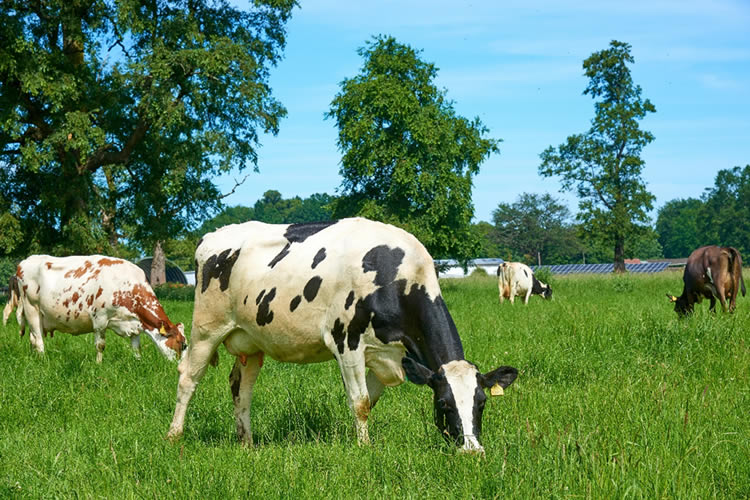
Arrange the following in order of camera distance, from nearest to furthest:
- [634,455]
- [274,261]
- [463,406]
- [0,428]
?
[634,455]
[463,406]
[274,261]
[0,428]

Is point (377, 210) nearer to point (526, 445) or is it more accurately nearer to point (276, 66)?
point (276, 66)

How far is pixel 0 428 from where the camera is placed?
705 centimetres

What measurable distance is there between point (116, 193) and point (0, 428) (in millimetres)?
22950

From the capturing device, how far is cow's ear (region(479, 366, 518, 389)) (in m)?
4.85

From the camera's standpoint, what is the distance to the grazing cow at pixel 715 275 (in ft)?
46.8

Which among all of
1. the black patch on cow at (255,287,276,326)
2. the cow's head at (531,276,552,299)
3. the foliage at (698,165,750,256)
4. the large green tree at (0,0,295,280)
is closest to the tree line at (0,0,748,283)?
the large green tree at (0,0,295,280)

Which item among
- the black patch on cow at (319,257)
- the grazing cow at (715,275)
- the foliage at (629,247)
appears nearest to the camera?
the black patch on cow at (319,257)

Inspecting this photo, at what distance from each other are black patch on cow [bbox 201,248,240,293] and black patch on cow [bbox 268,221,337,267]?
1.78 feet

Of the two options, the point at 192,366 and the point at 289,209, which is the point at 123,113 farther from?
the point at 289,209

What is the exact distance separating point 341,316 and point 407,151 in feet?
110

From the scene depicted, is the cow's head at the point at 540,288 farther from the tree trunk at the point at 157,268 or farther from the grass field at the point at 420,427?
the tree trunk at the point at 157,268

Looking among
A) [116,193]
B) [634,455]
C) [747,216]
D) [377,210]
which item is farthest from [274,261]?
[747,216]

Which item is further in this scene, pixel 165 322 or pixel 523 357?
pixel 165 322

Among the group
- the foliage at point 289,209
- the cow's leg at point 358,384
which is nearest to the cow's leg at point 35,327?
the cow's leg at point 358,384
